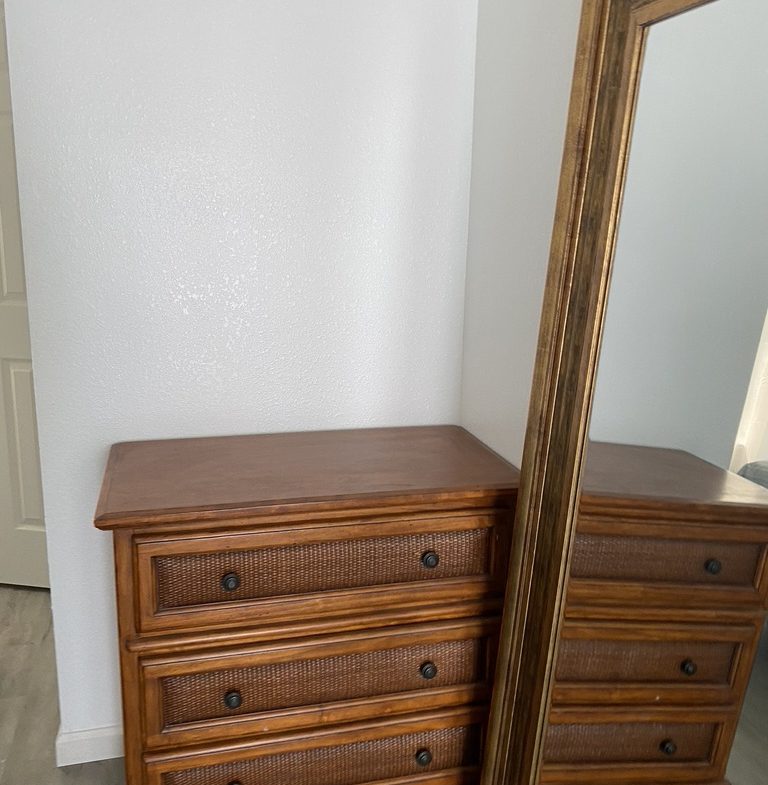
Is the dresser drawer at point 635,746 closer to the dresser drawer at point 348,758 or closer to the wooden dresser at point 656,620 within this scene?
the wooden dresser at point 656,620

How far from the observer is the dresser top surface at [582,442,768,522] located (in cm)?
103

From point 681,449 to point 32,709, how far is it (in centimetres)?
205

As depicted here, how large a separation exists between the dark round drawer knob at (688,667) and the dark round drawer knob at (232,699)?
871mm

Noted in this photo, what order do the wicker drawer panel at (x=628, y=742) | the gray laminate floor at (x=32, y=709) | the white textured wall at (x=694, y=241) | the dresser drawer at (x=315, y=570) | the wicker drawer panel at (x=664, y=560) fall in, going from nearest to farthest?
the white textured wall at (x=694, y=241)
the wicker drawer panel at (x=664, y=560)
the wicker drawer panel at (x=628, y=742)
the dresser drawer at (x=315, y=570)
the gray laminate floor at (x=32, y=709)

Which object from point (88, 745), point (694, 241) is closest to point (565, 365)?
point (694, 241)

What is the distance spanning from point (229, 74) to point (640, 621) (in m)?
1.49

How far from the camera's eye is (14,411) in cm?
268

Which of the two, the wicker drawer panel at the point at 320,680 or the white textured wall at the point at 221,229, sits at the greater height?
the white textured wall at the point at 221,229

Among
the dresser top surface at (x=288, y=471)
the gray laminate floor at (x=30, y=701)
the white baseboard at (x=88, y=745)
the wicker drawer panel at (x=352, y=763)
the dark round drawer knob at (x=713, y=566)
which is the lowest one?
the gray laminate floor at (x=30, y=701)

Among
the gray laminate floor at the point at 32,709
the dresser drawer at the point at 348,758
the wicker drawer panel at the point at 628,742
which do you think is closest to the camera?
the wicker drawer panel at the point at 628,742

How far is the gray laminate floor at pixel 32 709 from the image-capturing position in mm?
1879

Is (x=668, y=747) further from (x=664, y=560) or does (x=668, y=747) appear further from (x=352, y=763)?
(x=352, y=763)

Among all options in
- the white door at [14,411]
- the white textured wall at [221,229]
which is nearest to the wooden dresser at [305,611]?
the white textured wall at [221,229]

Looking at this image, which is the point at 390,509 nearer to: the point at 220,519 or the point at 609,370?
the point at 220,519
